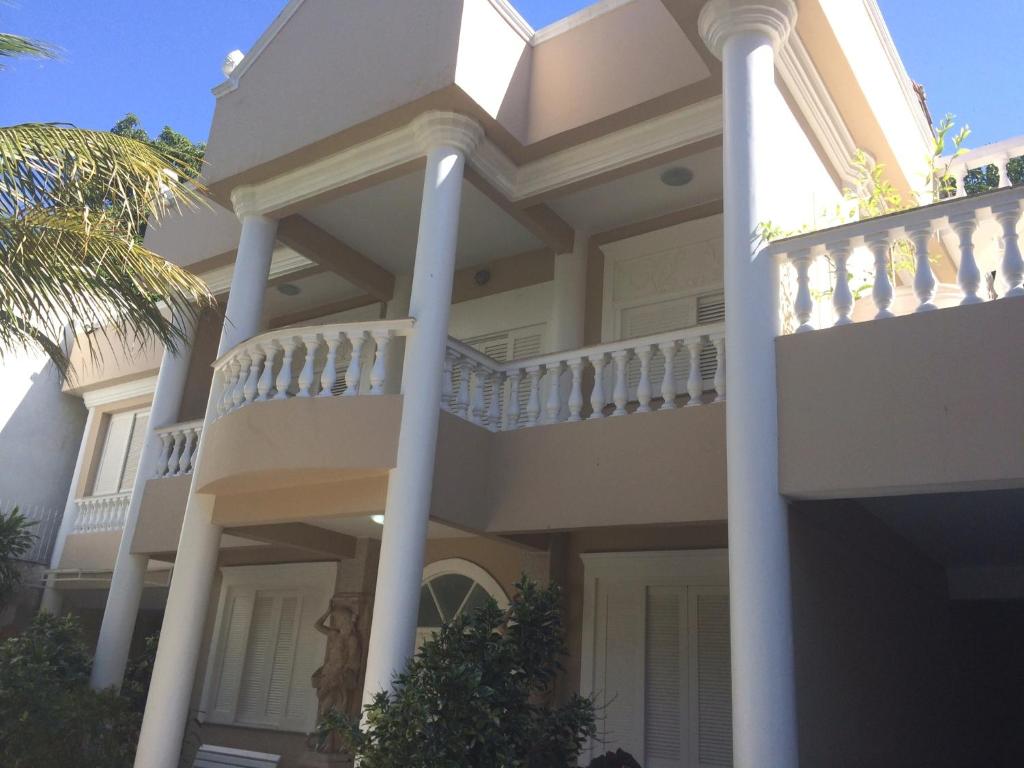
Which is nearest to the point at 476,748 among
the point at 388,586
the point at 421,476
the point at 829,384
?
the point at 388,586

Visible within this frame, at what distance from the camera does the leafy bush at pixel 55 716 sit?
817 centimetres

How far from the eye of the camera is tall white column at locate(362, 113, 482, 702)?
257 inches

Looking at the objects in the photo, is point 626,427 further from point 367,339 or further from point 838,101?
point 838,101

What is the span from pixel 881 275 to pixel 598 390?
101 inches

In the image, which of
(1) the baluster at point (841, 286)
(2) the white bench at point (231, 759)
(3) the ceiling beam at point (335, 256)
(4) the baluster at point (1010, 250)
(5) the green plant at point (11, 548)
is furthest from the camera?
(5) the green plant at point (11, 548)

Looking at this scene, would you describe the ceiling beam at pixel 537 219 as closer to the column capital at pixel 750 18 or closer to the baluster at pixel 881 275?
the column capital at pixel 750 18

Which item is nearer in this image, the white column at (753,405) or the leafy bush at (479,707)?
the white column at (753,405)

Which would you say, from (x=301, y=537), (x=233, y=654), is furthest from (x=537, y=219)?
(x=233, y=654)

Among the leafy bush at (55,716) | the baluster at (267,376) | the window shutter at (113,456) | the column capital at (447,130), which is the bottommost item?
the leafy bush at (55,716)

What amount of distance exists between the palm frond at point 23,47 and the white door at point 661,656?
6131 millimetres

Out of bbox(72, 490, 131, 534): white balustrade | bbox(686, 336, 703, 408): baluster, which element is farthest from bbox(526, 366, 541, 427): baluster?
bbox(72, 490, 131, 534): white balustrade

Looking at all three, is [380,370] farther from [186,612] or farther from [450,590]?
[450,590]

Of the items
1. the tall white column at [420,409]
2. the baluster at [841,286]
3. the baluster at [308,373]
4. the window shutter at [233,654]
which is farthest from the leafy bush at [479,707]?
the window shutter at [233,654]

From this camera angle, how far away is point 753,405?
17.3ft
